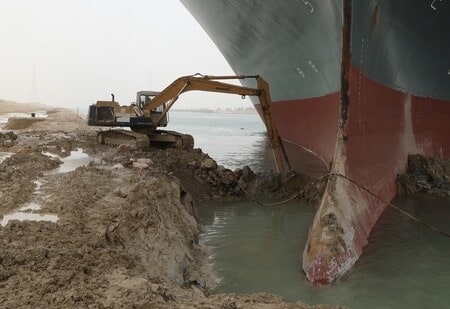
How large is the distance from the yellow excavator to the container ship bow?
5.20 ft

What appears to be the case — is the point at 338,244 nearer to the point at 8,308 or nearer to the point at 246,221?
the point at 246,221

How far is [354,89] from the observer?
278 inches

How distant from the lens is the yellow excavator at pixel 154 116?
9.14 metres

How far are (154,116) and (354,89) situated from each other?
6414mm

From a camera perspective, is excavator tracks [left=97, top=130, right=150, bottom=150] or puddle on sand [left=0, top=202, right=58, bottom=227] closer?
puddle on sand [left=0, top=202, right=58, bottom=227]

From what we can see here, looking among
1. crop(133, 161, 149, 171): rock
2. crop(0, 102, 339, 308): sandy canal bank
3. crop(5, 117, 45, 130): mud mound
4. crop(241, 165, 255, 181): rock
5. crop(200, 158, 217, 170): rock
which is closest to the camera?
crop(0, 102, 339, 308): sandy canal bank

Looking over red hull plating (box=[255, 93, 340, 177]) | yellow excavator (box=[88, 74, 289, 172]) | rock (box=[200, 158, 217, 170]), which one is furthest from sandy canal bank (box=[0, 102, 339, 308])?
red hull plating (box=[255, 93, 340, 177])

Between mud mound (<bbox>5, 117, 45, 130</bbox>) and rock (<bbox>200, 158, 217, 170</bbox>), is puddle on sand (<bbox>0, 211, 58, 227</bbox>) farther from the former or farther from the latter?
mud mound (<bbox>5, 117, 45, 130</bbox>)

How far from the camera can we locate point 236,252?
231 inches

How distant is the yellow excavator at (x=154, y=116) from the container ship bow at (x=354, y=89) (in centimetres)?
158

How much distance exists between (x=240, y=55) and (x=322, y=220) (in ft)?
39.5

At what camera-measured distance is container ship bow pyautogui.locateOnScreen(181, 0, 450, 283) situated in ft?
18.9

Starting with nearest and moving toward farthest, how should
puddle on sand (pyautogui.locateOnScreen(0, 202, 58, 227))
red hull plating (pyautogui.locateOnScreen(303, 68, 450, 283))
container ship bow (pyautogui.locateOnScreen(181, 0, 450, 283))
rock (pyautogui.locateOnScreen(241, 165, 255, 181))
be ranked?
1. puddle on sand (pyautogui.locateOnScreen(0, 202, 58, 227))
2. red hull plating (pyautogui.locateOnScreen(303, 68, 450, 283))
3. container ship bow (pyautogui.locateOnScreen(181, 0, 450, 283))
4. rock (pyautogui.locateOnScreen(241, 165, 255, 181))

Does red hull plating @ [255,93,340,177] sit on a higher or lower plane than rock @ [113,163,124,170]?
higher
